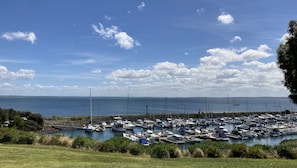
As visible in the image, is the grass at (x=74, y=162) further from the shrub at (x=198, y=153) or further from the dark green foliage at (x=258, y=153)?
the shrub at (x=198, y=153)

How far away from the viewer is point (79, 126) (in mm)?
85812

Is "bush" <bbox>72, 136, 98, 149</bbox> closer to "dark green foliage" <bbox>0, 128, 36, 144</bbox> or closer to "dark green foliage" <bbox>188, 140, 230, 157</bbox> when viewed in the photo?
"dark green foliage" <bbox>0, 128, 36, 144</bbox>

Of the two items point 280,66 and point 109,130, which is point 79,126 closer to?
point 109,130

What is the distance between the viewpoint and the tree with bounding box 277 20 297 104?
1052 centimetres

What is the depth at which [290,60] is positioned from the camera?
1098 cm

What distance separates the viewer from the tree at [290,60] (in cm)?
1052

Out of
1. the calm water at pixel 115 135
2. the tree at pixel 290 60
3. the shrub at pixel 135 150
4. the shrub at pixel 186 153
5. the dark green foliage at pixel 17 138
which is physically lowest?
the calm water at pixel 115 135

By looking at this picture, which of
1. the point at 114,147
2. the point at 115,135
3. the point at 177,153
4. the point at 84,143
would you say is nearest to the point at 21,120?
the point at 115,135

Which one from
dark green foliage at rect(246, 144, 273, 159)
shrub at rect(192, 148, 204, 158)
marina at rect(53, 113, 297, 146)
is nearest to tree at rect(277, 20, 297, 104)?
dark green foliage at rect(246, 144, 273, 159)

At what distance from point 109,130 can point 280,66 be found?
72.1 m

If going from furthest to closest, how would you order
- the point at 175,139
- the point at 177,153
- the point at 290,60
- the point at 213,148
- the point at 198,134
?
the point at 198,134, the point at 175,139, the point at 213,148, the point at 177,153, the point at 290,60

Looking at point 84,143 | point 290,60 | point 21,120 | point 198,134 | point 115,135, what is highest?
point 290,60

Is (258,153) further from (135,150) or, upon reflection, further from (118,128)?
(118,128)

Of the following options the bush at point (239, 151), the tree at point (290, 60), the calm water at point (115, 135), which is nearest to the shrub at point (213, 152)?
the bush at point (239, 151)
